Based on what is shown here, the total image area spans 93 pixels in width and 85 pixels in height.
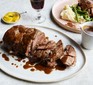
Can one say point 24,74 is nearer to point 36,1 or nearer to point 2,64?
point 2,64

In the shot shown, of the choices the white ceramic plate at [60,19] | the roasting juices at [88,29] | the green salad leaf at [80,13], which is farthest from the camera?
the green salad leaf at [80,13]

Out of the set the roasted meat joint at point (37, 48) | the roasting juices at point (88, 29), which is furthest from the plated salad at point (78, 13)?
the roasted meat joint at point (37, 48)

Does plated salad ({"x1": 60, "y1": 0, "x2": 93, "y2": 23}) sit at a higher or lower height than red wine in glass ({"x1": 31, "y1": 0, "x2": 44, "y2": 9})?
lower

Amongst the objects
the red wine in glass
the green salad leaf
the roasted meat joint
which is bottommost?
the green salad leaf

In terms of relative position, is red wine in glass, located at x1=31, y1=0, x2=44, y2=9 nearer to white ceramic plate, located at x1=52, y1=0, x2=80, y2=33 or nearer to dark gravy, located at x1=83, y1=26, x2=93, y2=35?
white ceramic plate, located at x1=52, y1=0, x2=80, y2=33

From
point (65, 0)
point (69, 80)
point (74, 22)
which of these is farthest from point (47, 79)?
point (65, 0)

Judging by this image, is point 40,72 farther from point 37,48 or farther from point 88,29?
point 88,29

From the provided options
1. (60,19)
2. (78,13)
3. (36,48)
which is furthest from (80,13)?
(36,48)

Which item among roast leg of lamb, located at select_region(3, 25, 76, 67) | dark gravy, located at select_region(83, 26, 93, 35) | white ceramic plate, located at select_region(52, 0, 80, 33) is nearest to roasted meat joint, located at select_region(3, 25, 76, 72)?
roast leg of lamb, located at select_region(3, 25, 76, 67)

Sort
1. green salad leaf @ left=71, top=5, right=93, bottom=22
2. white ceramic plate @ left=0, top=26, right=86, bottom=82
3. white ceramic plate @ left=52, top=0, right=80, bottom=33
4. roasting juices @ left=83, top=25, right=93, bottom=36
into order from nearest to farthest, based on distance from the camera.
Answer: white ceramic plate @ left=0, top=26, right=86, bottom=82, roasting juices @ left=83, top=25, right=93, bottom=36, white ceramic plate @ left=52, top=0, right=80, bottom=33, green salad leaf @ left=71, top=5, right=93, bottom=22

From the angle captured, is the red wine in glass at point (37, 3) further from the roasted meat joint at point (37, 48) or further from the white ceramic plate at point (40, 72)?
the white ceramic plate at point (40, 72)
